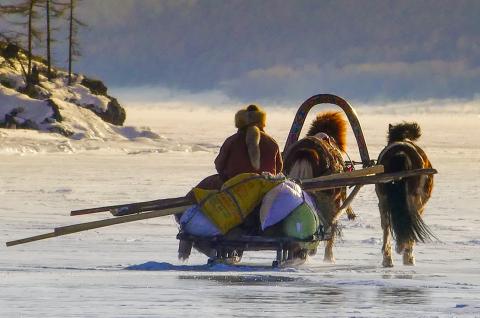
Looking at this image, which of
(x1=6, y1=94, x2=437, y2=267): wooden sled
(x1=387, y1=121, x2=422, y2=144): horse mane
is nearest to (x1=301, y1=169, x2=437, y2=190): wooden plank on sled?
(x1=6, y1=94, x2=437, y2=267): wooden sled

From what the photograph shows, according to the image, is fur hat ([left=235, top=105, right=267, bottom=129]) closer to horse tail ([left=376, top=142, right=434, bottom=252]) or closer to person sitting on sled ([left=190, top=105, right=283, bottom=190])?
person sitting on sled ([left=190, top=105, right=283, bottom=190])

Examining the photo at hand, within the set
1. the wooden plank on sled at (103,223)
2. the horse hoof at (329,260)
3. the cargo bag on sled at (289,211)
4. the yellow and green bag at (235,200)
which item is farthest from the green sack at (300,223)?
the horse hoof at (329,260)

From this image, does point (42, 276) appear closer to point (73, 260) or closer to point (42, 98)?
point (73, 260)

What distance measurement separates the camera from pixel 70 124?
160 feet

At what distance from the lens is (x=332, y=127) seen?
46.0 ft

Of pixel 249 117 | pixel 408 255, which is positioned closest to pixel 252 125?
pixel 249 117

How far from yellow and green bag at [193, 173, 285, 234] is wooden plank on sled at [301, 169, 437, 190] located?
2.31 feet

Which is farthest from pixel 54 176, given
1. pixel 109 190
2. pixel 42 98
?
pixel 42 98

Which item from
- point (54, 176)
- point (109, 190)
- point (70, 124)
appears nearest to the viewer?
point (109, 190)

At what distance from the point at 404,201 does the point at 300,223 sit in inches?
81.2

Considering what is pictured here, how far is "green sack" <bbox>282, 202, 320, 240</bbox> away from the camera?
427 inches

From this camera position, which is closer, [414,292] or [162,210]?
[414,292]

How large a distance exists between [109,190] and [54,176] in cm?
506

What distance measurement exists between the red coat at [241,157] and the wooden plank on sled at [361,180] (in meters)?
0.36
